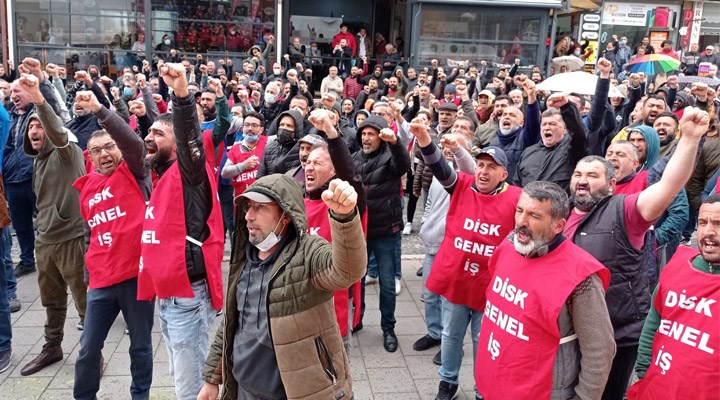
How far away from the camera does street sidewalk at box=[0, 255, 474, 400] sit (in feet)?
14.4

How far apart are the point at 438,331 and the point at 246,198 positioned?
2890 mm

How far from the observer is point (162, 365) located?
15.6 ft

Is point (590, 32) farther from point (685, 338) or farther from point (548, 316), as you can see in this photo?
point (548, 316)

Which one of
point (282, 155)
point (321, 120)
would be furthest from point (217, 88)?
point (321, 120)

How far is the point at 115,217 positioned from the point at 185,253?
77 centimetres

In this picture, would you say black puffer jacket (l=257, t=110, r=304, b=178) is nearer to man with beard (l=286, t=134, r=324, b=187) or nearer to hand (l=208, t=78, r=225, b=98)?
hand (l=208, t=78, r=225, b=98)

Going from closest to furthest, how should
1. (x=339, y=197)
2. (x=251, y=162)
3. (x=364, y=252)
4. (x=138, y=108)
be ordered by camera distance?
(x=339, y=197) → (x=364, y=252) → (x=138, y=108) → (x=251, y=162)

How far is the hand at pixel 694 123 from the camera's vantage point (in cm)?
279

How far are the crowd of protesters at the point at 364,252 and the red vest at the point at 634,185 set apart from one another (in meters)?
0.02

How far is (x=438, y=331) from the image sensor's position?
514cm

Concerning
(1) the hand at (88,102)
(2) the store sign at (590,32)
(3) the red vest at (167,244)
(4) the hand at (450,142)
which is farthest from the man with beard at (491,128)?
(2) the store sign at (590,32)

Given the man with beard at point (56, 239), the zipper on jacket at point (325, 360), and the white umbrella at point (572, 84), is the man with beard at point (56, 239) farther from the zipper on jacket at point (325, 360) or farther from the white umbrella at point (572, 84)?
the white umbrella at point (572, 84)

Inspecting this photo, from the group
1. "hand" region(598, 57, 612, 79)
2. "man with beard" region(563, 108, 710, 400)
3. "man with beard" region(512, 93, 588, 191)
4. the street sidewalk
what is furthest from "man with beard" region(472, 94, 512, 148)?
"man with beard" region(563, 108, 710, 400)

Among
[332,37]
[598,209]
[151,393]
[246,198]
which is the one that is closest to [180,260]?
[246,198]
